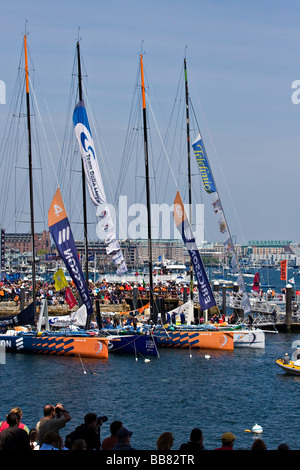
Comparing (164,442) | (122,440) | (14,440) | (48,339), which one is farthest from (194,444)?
(48,339)

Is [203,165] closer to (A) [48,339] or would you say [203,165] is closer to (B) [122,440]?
(A) [48,339]

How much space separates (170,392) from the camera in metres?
29.9

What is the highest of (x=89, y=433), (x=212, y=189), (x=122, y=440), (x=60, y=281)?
(x=212, y=189)

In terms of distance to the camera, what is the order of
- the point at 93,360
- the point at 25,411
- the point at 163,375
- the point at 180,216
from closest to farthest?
the point at 25,411 < the point at 163,375 < the point at 93,360 < the point at 180,216

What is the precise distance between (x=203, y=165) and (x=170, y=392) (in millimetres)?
19405

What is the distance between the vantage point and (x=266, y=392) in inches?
1179

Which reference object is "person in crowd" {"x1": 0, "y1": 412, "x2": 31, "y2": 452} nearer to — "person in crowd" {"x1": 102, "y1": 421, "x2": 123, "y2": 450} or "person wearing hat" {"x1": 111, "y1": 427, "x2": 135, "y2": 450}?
"person wearing hat" {"x1": 111, "y1": 427, "x2": 135, "y2": 450}

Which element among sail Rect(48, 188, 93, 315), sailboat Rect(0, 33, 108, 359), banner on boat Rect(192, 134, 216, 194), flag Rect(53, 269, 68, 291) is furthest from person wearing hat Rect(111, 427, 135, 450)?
banner on boat Rect(192, 134, 216, 194)
